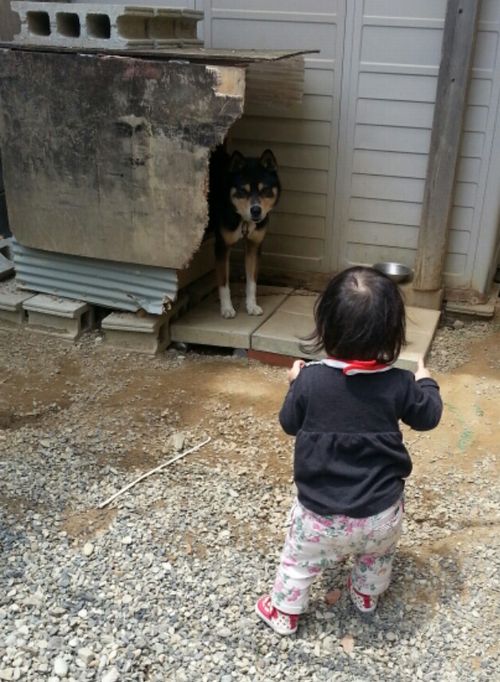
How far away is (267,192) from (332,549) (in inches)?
105

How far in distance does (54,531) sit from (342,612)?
46.7 inches

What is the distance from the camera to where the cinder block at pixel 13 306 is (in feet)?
15.3

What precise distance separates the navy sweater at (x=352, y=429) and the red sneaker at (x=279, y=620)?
0.46 meters

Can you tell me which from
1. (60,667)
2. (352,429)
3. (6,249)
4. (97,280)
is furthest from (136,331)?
(352,429)

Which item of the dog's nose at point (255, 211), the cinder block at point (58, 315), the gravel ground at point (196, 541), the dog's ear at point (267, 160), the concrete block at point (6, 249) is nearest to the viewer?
the gravel ground at point (196, 541)

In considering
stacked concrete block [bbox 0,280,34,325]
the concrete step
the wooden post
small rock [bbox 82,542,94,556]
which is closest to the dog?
the concrete step

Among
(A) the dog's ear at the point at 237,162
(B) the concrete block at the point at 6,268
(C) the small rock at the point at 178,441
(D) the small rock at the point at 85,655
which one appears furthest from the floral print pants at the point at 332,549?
(B) the concrete block at the point at 6,268

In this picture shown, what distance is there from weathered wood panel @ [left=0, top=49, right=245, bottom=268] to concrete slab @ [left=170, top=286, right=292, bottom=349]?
0.54m

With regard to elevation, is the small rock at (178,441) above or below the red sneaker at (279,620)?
below

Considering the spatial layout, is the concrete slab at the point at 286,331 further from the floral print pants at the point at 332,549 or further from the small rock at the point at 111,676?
the small rock at the point at 111,676

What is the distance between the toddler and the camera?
80.4 inches

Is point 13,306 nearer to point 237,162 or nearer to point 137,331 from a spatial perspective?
point 137,331

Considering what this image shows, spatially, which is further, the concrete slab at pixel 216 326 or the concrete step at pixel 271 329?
the concrete slab at pixel 216 326

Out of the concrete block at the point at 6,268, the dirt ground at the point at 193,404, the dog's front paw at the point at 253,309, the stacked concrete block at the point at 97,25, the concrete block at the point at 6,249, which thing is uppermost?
the stacked concrete block at the point at 97,25
